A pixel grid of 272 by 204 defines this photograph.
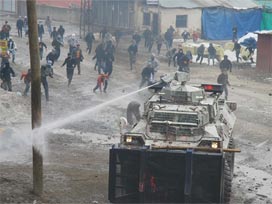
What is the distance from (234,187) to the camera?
49.0 feet

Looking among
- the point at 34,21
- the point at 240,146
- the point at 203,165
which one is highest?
the point at 34,21

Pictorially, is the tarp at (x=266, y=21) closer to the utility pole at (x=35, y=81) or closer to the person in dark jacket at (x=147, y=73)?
the person in dark jacket at (x=147, y=73)

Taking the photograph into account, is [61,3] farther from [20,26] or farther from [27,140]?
[27,140]

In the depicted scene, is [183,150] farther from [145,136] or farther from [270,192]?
[270,192]

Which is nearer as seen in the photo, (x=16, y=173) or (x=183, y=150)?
(x=183, y=150)

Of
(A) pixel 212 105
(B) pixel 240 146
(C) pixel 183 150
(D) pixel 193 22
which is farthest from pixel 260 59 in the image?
(C) pixel 183 150

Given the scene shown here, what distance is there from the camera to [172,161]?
1277 cm

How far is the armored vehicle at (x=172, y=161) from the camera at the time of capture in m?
12.6

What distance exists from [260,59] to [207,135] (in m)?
22.9

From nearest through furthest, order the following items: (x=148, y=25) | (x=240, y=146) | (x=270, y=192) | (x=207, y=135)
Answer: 1. (x=207, y=135)
2. (x=270, y=192)
3. (x=240, y=146)
4. (x=148, y=25)

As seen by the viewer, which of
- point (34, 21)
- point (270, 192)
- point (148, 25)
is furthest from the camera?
point (148, 25)

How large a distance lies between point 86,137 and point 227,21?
29604 mm

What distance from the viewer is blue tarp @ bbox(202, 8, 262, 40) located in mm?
46688

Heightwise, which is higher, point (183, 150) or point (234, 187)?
point (183, 150)
